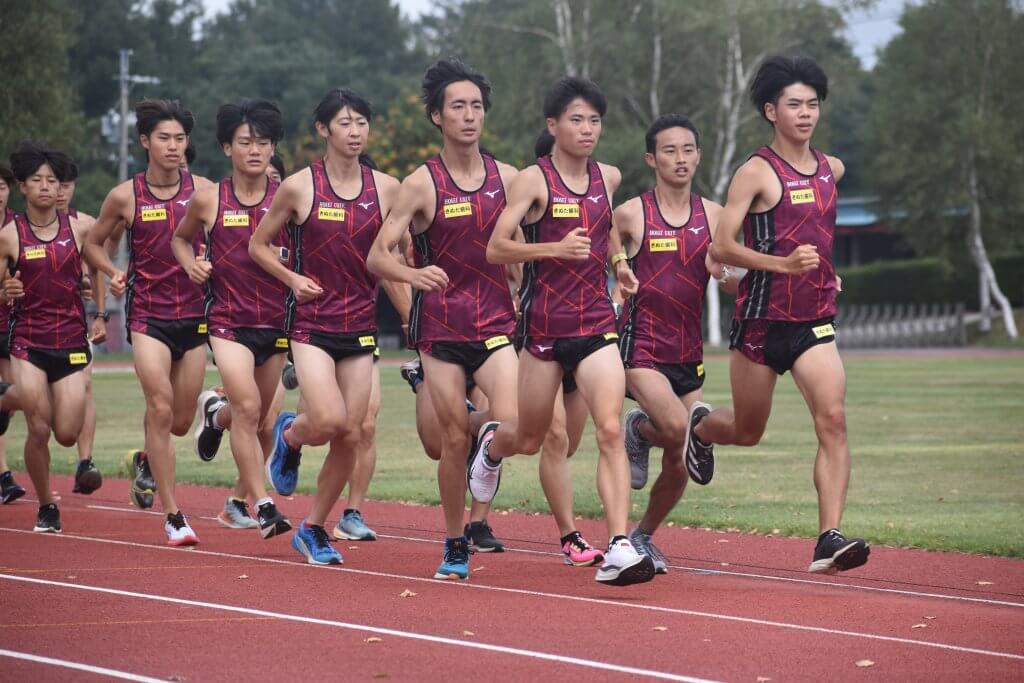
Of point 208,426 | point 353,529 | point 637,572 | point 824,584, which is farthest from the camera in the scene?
point 208,426

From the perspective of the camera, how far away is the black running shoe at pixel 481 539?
10.7 m

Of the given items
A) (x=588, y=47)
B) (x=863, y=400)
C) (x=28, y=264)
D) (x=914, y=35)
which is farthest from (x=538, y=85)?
(x=28, y=264)

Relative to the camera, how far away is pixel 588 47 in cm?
5412

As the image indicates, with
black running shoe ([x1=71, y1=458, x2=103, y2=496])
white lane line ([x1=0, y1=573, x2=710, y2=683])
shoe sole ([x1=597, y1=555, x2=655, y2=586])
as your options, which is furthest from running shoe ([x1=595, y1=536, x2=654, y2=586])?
black running shoe ([x1=71, y1=458, x2=103, y2=496])

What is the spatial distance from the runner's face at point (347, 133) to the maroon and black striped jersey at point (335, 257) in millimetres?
167

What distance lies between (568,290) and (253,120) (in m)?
2.84

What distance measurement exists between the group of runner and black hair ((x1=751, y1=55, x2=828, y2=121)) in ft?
0.05

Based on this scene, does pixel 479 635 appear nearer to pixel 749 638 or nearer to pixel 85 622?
pixel 749 638

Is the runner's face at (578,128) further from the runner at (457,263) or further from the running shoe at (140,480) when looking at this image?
the running shoe at (140,480)

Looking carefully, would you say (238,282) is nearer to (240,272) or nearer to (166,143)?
(240,272)

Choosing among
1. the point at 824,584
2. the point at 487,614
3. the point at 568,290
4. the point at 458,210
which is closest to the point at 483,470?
the point at 568,290

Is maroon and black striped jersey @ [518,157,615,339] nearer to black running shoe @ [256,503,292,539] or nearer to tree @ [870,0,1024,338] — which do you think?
black running shoe @ [256,503,292,539]

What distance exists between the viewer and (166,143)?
443 inches

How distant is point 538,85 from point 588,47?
8.12ft
